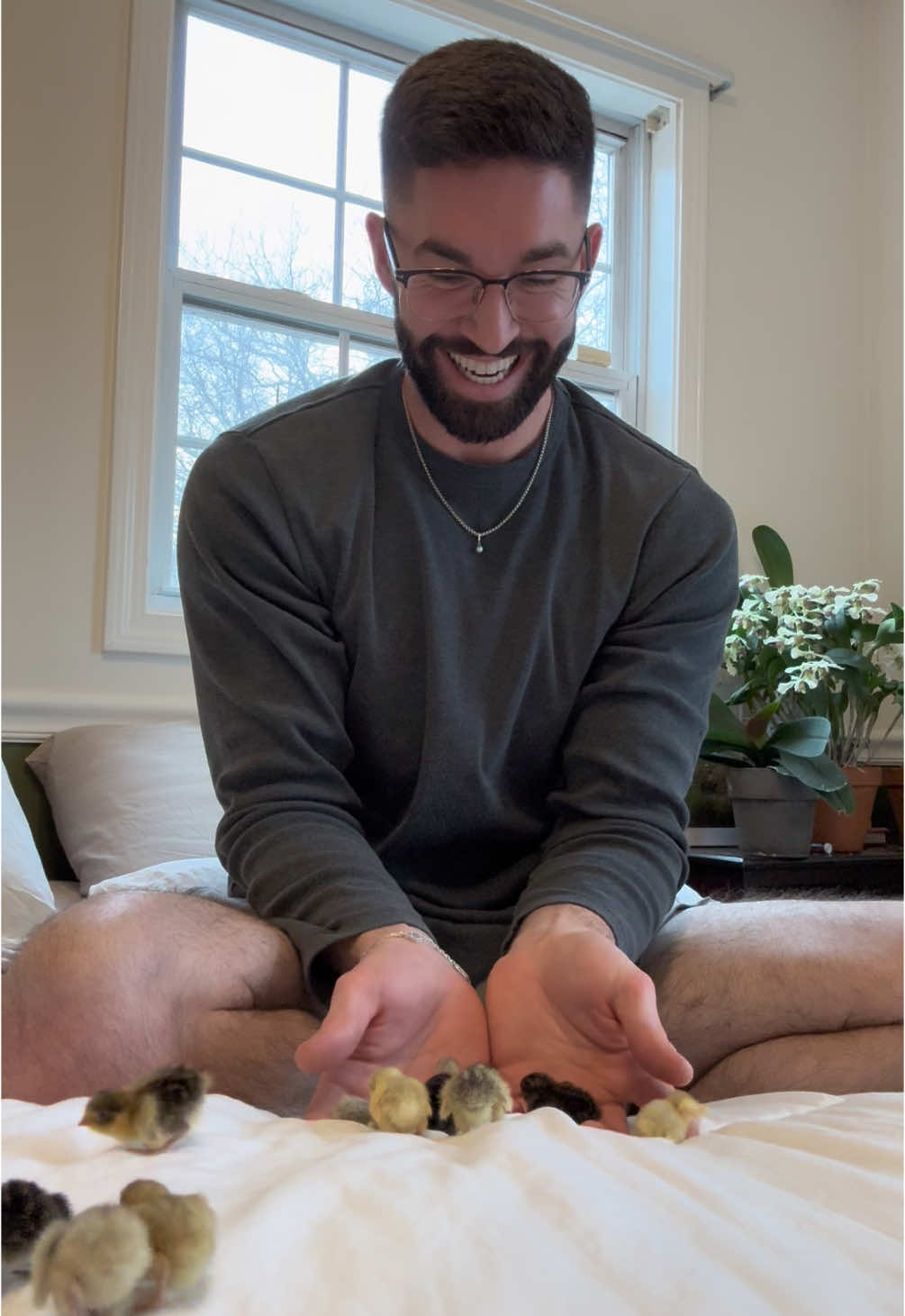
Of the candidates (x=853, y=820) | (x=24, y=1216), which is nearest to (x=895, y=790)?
(x=853, y=820)

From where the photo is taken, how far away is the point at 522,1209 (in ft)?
1.48

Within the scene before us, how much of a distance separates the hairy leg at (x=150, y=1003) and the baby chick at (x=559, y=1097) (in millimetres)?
250

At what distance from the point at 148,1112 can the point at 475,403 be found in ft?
2.87

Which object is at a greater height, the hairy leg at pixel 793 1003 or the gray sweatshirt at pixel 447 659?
Answer: the gray sweatshirt at pixel 447 659

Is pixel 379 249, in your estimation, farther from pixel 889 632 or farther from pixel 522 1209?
pixel 889 632

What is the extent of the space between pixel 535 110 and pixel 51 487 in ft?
5.08

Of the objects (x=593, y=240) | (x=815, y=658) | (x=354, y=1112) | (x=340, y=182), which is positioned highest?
(x=340, y=182)

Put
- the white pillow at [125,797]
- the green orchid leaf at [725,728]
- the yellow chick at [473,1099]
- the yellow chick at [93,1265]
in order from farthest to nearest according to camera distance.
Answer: the green orchid leaf at [725,728] < the white pillow at [125,797] < the yellow chick at [473,1099] < the yellow chick at [93,1265]

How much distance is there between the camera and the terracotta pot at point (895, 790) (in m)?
3.23

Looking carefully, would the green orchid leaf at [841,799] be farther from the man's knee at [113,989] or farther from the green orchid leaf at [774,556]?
the man's knee at [113,989]

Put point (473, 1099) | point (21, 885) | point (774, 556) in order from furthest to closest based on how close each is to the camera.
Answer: point (774, 556), point (21, 885), point (473, 1099)

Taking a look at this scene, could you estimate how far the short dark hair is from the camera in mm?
1157

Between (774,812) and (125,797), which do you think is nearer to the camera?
(125,797)

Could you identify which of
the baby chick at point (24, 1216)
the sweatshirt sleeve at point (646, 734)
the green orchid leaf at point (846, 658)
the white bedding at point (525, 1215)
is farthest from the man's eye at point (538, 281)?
the green orchid leaf at point (846, 658)
